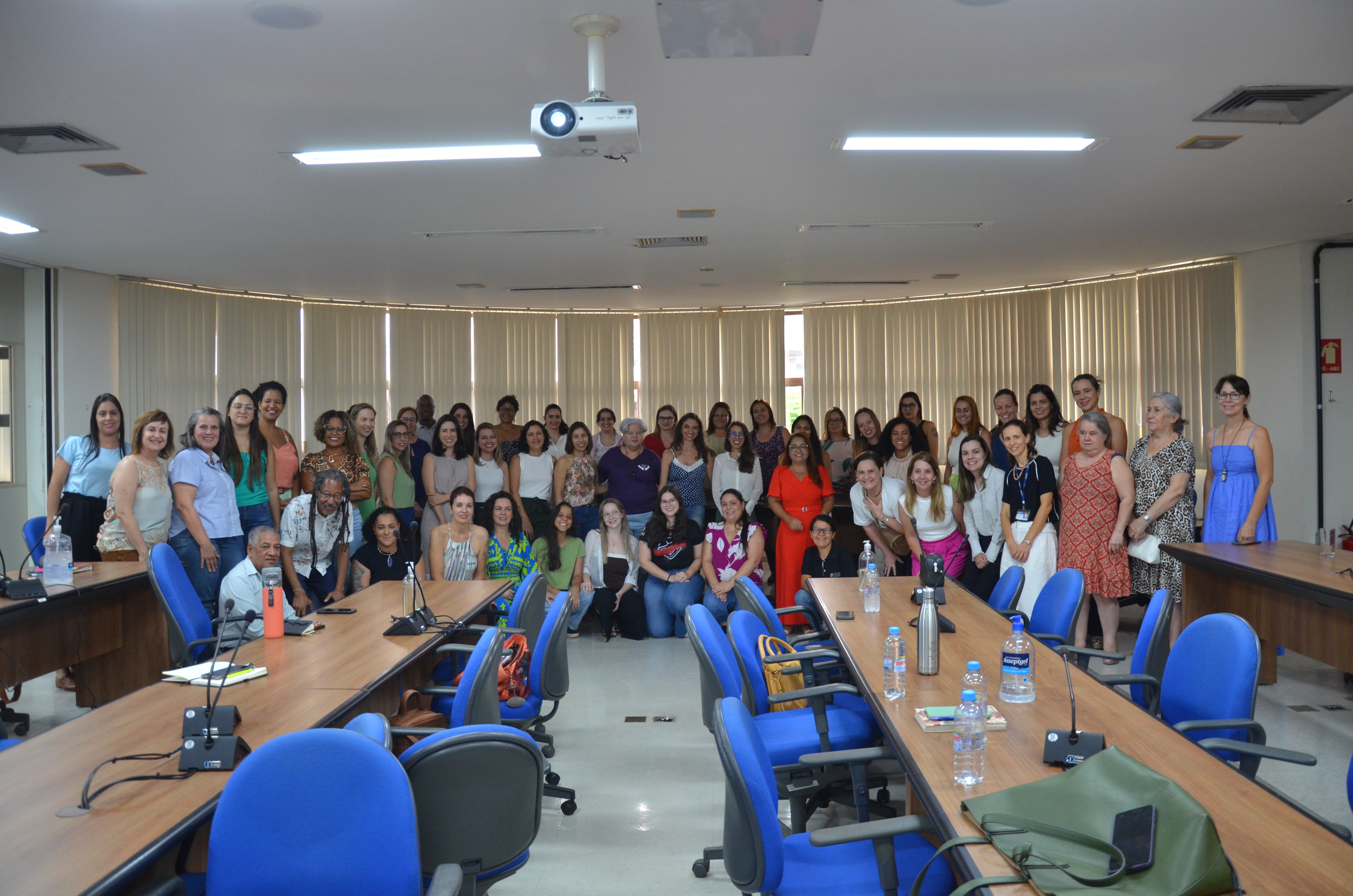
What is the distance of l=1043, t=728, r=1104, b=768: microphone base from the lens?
217cm

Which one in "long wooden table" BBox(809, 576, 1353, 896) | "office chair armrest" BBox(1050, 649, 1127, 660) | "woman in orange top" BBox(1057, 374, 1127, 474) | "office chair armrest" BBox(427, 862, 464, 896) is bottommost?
"office chair armrest" BBox(427, 862, 464, 896)

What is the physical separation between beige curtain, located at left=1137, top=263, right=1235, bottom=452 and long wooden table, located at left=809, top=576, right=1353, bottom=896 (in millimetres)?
5915

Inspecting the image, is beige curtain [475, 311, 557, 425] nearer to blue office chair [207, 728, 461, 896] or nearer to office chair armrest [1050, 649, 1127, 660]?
office chair armrest [1050, 649, 1127, 660]

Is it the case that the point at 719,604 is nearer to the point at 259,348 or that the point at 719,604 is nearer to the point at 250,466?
the point at 250,466

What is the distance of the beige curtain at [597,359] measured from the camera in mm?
11477

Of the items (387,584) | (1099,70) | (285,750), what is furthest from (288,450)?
(1099,70)

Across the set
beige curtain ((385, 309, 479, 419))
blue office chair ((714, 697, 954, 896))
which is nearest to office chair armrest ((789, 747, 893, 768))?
blue office chair ((714, 697, 954, 896))

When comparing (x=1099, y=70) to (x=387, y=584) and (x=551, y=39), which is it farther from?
(x=387, y=584)

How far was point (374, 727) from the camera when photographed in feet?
7.47

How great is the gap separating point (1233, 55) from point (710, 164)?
2.44 metres

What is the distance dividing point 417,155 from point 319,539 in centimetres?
244

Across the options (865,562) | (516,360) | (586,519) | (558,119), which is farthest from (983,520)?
(516,360)

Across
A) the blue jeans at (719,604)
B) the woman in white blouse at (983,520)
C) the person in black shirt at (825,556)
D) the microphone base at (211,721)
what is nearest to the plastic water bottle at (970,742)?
the microphone base at (211,721)

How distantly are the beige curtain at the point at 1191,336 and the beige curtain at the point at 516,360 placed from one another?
6.58m
